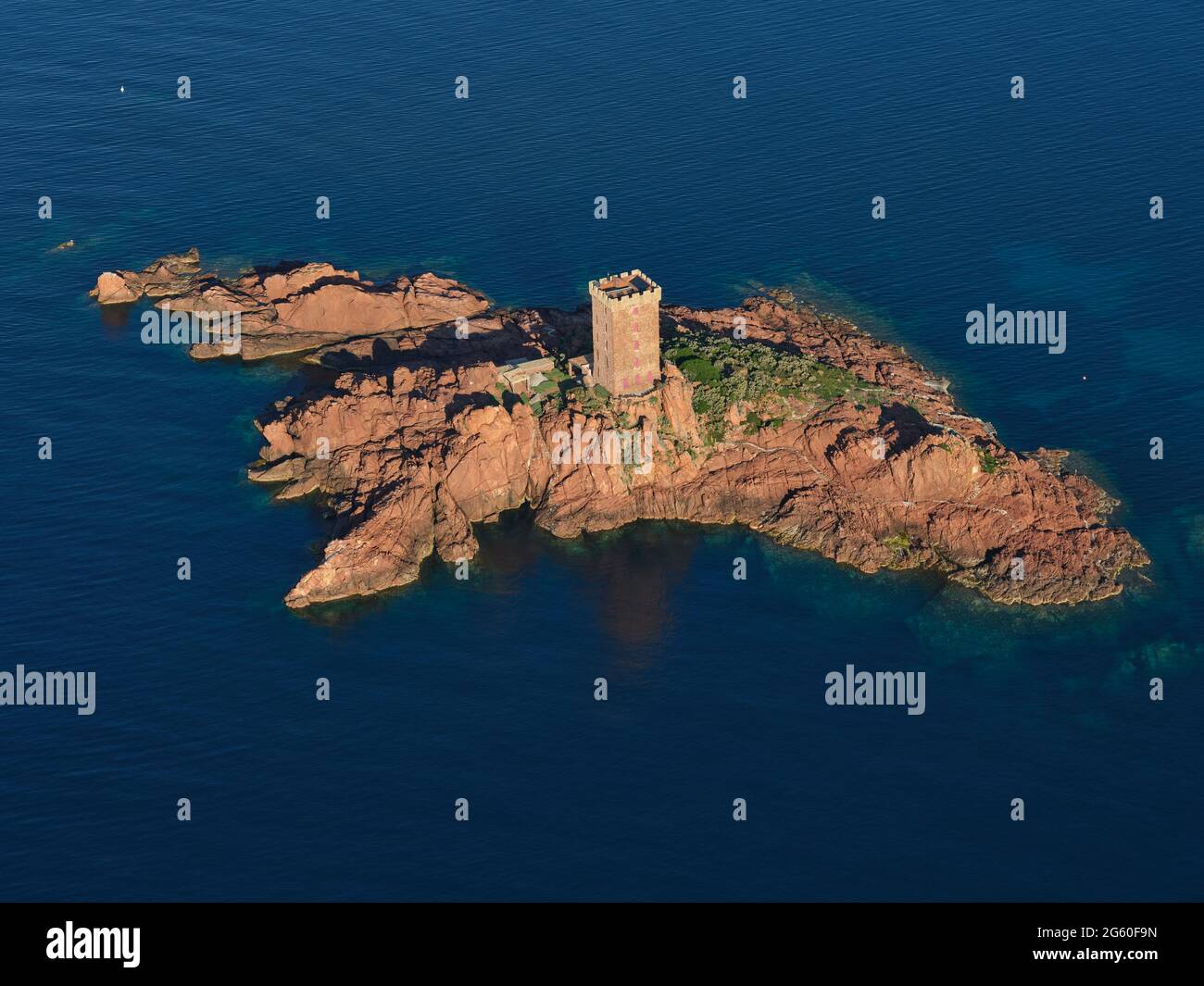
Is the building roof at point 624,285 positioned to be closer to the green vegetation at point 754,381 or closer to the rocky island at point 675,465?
the rocky island at point 675,465

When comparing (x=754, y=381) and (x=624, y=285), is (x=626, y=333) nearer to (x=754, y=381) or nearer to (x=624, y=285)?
(x=624, y=285)

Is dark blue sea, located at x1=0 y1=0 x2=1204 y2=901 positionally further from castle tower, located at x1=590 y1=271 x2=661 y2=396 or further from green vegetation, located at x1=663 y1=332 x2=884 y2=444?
castle tower, located at x1=590 y1=271 x2=661 y2=396

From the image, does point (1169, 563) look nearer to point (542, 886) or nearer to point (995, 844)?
point (995, 844)

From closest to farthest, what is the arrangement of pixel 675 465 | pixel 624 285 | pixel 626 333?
pixel 626 333
pixel 624 285
pixel 675 465

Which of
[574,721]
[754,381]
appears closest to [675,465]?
[754,381]

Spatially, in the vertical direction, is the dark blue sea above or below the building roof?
below

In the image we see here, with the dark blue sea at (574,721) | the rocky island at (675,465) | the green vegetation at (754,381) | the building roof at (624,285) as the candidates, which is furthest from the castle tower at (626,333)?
the dark blue sea at (574,721)

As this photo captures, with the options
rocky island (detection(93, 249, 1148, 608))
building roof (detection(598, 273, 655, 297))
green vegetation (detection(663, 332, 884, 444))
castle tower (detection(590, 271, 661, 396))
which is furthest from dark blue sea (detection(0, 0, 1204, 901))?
building roof (detection(598, 273, 655, 297))
